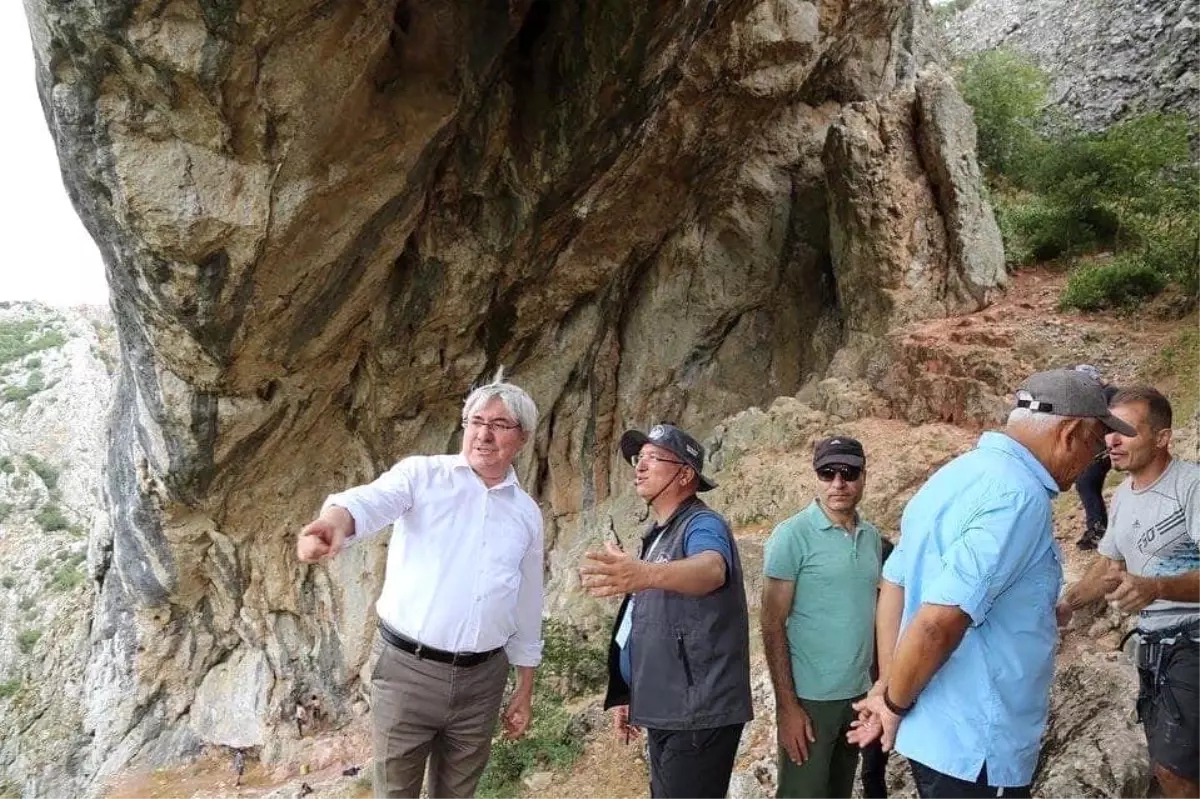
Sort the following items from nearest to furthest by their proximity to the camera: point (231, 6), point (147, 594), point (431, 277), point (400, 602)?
point (400, 602)
point (231, 6)
point (431, 277)
point (147, 594)

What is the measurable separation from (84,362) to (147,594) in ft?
197

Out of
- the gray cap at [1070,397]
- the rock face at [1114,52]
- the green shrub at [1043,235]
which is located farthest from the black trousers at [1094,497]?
the rock face at [1114,52]

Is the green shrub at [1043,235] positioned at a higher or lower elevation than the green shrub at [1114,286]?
higher

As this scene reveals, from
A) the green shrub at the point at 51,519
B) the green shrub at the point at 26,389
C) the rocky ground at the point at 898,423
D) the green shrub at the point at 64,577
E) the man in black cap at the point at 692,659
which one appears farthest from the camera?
the green shrub at the point at 26,389

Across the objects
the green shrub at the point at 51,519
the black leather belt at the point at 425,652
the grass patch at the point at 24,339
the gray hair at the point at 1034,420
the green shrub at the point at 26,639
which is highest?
the grass patch at the point at 24,339

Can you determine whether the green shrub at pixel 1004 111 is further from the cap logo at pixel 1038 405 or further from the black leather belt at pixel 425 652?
the black leather belt at pixel 425 652

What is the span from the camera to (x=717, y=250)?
40.2ft

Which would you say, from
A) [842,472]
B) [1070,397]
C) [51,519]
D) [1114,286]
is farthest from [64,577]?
[1070,397]

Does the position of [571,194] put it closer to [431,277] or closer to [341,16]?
[431,277]

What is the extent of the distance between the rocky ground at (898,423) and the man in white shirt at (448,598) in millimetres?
2698

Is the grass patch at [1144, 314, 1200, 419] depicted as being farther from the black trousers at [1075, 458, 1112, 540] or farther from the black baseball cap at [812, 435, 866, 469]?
the black baseball cap at [812, 435, 866, 469]

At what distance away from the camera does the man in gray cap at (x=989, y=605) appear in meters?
2.24

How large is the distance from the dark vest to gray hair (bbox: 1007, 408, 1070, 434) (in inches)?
47.5

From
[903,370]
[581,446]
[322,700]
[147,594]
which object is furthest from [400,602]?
[147,594]
